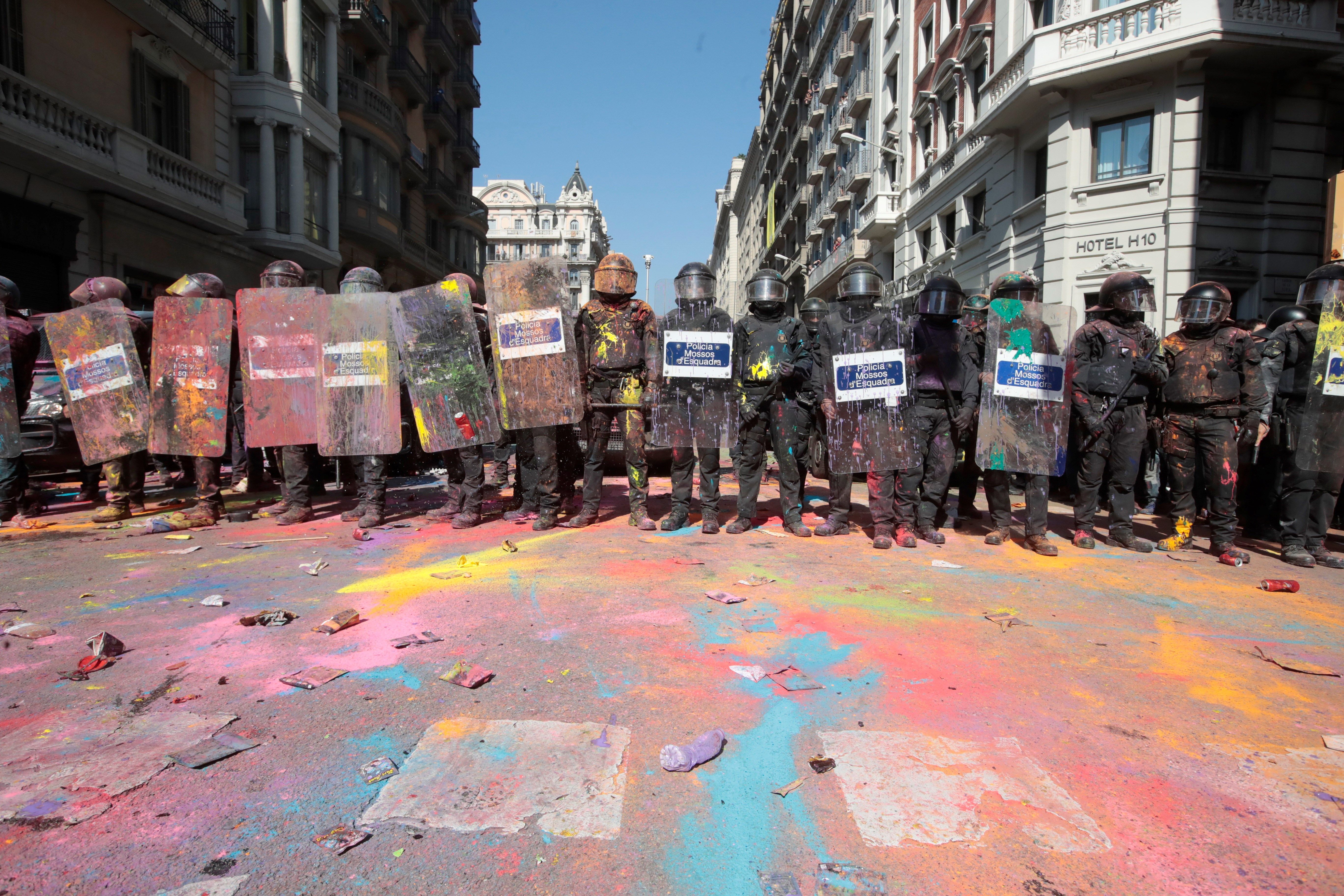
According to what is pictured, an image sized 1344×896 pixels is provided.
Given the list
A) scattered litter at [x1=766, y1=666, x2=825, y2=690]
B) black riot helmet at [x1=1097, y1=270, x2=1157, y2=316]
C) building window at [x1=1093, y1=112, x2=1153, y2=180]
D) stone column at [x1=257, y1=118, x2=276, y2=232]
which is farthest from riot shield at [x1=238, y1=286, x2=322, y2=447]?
building window at [x1=1093, y1=112, x2=1153, y2=180]

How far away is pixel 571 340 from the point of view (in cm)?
604

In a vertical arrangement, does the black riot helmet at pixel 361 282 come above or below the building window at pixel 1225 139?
below

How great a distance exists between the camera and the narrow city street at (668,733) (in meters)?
1.86

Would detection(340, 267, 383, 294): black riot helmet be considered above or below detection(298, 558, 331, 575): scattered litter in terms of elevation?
above

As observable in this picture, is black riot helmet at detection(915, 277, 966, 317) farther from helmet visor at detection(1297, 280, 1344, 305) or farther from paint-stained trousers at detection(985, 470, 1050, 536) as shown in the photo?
helmet visor at detection(1297, 280, 1344, 305)

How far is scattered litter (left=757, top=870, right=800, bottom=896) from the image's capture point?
1766mm

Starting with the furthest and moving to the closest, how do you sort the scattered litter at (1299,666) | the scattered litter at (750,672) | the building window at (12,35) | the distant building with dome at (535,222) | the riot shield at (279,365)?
the distant building with dome at (535,222), the building window at (12,35), the riot shield at (279,365), the scattered litter at (1299,666), the scattered litter at (750,672)

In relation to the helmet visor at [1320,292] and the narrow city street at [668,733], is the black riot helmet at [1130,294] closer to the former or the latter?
the helmet visor at [1320,292]

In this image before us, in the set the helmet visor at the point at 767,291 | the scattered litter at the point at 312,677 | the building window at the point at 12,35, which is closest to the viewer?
the scattered litter at the point at 312,677

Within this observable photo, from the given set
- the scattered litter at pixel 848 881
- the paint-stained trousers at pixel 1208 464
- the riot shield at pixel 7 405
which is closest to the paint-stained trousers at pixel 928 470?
the paint-stained trousers at pixel 1208 464

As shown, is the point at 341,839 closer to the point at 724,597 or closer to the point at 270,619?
the point at 270,619

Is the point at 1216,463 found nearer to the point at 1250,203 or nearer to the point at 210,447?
the point at 210,447

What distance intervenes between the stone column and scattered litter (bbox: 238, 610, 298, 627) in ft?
53.6

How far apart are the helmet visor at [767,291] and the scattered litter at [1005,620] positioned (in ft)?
10.4
